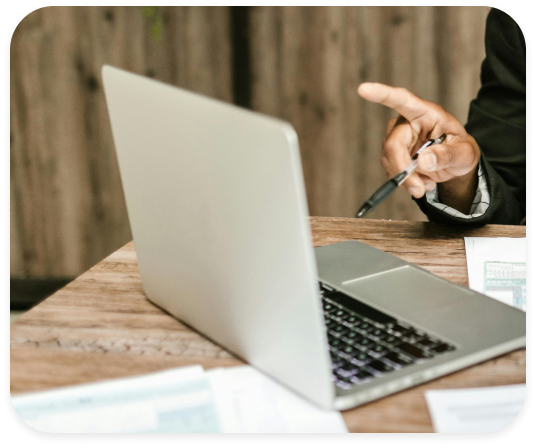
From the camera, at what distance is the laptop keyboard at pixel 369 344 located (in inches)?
21.0

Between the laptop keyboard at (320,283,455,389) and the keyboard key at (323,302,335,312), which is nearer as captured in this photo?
the laptop keyboard at (320,283,455,389)

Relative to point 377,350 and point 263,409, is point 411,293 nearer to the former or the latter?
point 377,350

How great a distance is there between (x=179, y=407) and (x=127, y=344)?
0.45ft

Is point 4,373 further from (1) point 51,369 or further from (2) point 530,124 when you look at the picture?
(2) point 530,124

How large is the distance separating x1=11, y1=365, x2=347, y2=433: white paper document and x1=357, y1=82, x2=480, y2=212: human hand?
481 millimetres

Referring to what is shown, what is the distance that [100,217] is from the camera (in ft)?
8.11

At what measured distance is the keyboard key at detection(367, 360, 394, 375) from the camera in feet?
1.75

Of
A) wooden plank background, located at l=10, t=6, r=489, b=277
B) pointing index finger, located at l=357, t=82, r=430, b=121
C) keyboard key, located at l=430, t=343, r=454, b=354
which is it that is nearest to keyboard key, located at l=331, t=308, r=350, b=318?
keyboard key, located at l=430, t=343, r=454, b=354

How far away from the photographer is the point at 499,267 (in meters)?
0.81

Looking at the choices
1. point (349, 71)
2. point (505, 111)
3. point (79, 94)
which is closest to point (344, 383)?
point (505, 111)

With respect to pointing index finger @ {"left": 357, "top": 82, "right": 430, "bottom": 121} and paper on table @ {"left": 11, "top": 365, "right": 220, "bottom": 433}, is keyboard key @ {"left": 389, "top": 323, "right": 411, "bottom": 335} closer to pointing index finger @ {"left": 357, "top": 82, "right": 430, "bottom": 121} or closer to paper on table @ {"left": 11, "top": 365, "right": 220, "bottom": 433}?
paper on table @ {"left": 11, "top": 365, "right": 220, "bottom": 433}

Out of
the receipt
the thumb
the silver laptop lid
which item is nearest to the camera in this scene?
the silver laptop lid

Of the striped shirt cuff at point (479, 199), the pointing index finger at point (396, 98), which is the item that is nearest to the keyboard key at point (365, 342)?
the pointing index finger at point (396, 98)

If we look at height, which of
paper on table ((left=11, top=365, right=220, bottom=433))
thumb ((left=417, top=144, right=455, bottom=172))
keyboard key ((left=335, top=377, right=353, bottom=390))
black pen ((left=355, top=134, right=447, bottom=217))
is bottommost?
paper on table ((left=11, top=365, right=220, bottom=433))
